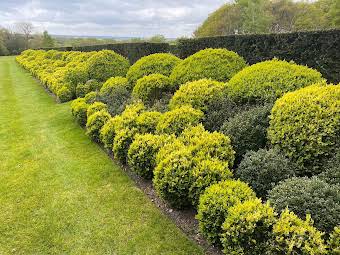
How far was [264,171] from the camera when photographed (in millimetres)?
4199

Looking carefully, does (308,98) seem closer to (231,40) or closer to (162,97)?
(162,97)

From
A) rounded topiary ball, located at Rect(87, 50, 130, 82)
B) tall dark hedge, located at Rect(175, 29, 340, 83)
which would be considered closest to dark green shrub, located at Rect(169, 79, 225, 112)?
tall dark hedge, located at Rect(175, 29, 340, 83)

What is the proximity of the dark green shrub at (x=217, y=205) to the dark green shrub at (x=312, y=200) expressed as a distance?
343 mm

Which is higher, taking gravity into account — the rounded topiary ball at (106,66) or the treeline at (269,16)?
the treeline at (269,16)

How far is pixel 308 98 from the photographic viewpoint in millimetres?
4730

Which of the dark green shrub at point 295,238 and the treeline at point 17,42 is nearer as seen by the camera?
the dark green shrub at point 295,238

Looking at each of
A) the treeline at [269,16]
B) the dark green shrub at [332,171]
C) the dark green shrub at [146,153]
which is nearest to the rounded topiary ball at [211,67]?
the dark green shrub at [146,153]

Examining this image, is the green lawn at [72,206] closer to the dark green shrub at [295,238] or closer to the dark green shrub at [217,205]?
the dark green shrub at [217,205]

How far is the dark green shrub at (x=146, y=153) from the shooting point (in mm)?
5320

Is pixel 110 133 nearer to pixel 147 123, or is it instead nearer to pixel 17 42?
pixel 147 123

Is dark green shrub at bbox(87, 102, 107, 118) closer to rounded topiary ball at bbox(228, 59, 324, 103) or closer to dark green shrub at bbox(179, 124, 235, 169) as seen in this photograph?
rounded topiary ball at bbox(228, 59, 324, 103)

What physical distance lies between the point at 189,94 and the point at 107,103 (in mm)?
3690

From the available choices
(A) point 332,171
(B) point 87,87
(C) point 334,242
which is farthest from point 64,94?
(C) point 334,242

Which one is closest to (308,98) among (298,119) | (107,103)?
(298,119)
